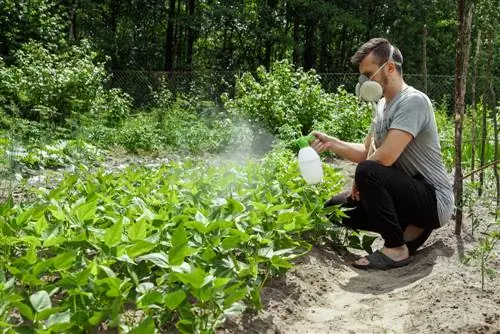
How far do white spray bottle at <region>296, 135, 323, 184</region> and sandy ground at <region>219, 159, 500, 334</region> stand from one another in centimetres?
46

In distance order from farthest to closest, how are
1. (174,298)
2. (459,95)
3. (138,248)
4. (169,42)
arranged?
(169,42) < (459,95) < (138,248) < (174,298)

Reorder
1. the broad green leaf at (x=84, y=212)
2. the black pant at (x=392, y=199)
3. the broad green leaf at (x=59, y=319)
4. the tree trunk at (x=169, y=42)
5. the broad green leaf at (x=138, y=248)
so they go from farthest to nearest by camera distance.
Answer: the tree trunk at (x=169, y=42) → the black pant at (x=392, y=199) → the broad green leaf at (x=84, y=212) → the broad green leaf at (x=138, y=248) → the broad green leaf at (x=59, y=319)

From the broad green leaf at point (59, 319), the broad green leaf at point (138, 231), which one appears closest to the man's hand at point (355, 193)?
the broad green leaf at point (138, 231)

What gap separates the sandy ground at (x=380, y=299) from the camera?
8.80ft

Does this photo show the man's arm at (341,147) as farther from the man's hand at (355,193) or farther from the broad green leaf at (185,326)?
the broad green leaf at (185,326)

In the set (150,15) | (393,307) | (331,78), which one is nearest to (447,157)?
(393,307)

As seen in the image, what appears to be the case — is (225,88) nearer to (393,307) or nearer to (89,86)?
(89,86)

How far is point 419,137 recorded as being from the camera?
3.79m

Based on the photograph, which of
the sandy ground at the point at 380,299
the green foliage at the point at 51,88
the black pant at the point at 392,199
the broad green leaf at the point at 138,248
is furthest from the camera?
the green foliage at the point at 51,88

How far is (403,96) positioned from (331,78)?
11197 millimetres

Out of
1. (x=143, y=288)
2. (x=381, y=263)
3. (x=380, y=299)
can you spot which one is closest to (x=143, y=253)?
(x=143, y=288)

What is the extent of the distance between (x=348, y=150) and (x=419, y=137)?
0.50 metres

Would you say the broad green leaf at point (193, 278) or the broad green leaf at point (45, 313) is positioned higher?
the broad green leaf at point (193, 278)

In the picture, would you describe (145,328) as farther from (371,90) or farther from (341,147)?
(341,147)
